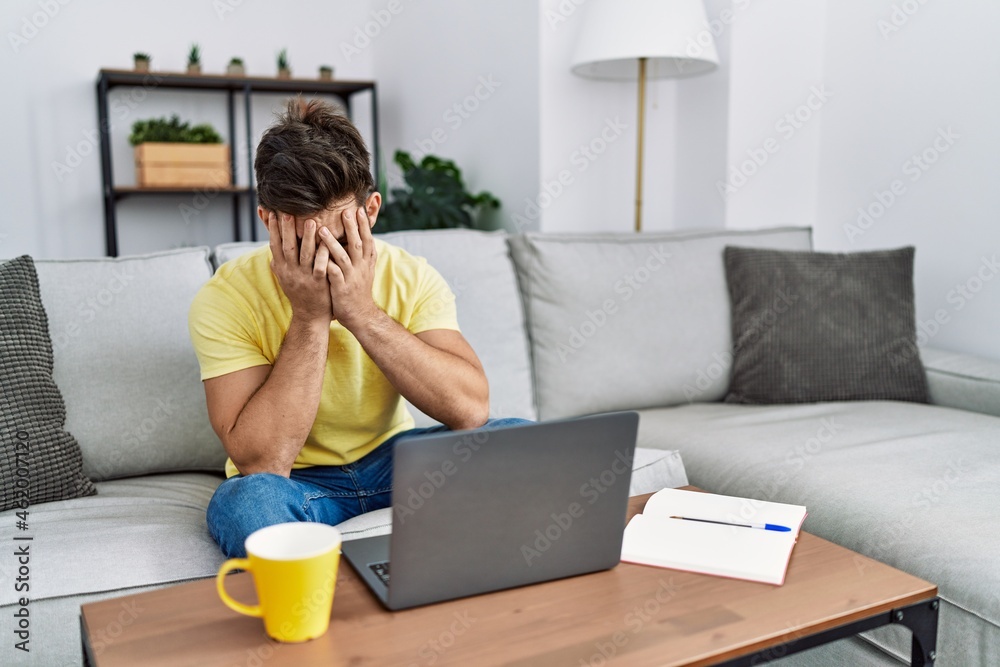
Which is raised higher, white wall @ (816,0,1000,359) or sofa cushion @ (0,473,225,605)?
white wall @ (816,0,1000,359)

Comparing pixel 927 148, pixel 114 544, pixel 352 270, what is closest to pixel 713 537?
pixel 352 270

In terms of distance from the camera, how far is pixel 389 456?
1448 millimetres

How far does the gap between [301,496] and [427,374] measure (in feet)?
0.87

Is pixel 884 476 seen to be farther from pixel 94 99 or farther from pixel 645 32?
pixel 94 99

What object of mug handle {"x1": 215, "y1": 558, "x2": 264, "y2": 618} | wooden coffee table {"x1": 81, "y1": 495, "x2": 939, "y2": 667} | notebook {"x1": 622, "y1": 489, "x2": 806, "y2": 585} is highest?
mug handle {"x1": 215, "y1": 558, "x2": 264, "y2": 618}

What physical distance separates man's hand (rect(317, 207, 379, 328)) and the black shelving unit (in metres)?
2.72

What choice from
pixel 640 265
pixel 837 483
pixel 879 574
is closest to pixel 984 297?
pixel 640 265

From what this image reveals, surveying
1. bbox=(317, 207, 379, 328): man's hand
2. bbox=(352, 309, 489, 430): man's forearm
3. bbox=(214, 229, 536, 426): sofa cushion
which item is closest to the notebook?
bbox=(352, 309, 489, 430): man's forearm

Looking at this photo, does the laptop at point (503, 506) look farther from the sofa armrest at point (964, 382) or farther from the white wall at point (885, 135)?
the white wall at point (885, 135)

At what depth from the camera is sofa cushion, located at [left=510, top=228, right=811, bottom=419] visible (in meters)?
2.01

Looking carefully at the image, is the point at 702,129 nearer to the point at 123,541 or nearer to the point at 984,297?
the point at 984,297

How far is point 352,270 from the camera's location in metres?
1.28

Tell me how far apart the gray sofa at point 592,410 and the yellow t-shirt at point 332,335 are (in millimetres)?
215

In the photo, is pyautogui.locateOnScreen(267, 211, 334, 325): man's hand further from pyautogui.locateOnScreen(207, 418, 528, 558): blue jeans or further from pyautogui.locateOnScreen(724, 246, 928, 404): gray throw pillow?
pyautogui.locateOnScreen(724, 246, 928, 404): gray throw pillow
